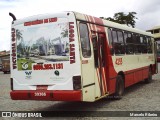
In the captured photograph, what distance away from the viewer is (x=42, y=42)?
1009cm

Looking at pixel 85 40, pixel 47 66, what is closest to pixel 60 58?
pixel 47 66

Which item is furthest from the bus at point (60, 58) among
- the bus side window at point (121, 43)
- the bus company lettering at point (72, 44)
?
the bus side window at point (121, 43)

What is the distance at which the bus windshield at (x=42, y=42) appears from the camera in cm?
973

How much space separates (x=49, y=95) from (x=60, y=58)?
1106 mm

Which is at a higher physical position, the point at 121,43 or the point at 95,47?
the point at 121,43

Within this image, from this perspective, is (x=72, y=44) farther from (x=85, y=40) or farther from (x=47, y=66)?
(x=47, y=66)

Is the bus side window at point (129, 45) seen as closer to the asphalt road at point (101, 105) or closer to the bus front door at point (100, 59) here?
the asphalt road at point (101, 105)

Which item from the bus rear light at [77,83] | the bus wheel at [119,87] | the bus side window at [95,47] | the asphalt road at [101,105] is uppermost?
the bus side window at [95,47]

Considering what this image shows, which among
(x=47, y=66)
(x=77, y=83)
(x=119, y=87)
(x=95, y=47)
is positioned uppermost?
(x=95, y=47)

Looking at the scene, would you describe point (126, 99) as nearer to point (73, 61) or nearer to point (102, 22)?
point (102, 22)

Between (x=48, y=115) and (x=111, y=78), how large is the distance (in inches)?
113

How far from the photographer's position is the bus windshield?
9.73 meters

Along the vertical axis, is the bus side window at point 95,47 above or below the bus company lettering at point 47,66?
above

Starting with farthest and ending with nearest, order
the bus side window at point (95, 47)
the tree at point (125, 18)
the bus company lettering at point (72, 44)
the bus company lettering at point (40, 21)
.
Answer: the tree at point (125, 18) → the bus side window at point (95, 47) → the bus company lettering at point (40, 21) → the bus company lettering at point (72, 44)
